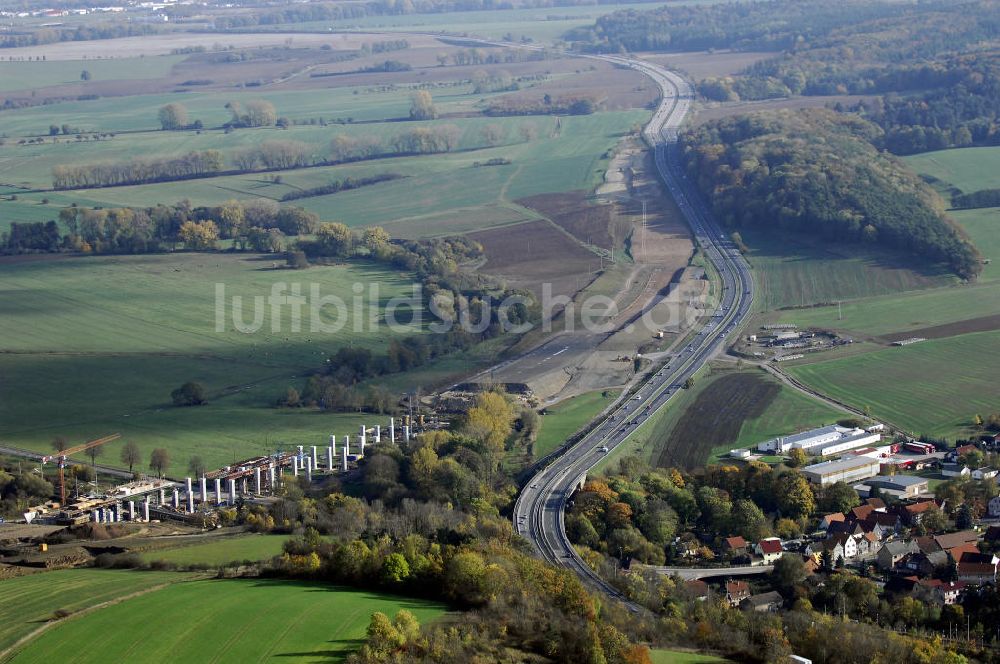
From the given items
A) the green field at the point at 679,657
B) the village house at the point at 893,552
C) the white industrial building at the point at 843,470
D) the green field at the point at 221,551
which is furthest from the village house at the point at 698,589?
the green field at the point at 221,551

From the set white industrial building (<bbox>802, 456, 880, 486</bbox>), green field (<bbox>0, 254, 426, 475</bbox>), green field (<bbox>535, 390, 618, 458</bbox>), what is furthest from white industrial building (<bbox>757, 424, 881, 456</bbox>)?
green field (<bbox>0, 254, 426, 475</bbox>)

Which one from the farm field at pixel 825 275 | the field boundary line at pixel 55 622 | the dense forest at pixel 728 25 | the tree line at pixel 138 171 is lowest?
the field boundary line at pixel 55 622

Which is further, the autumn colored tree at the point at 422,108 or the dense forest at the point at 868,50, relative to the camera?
the autumn colored tree at the point at 422,108

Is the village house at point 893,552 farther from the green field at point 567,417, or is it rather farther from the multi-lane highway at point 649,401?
the green field at point 567,417

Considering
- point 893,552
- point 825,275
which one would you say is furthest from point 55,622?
point 825,275

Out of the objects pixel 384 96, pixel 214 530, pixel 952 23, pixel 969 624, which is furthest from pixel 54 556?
pixel 952 23

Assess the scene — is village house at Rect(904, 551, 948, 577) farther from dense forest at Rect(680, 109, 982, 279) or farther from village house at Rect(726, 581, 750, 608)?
dense forest at Rect(680, 109, 982, 279)

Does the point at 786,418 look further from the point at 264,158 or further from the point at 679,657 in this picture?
the point at 264,158

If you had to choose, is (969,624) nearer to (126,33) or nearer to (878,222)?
(878,222)
